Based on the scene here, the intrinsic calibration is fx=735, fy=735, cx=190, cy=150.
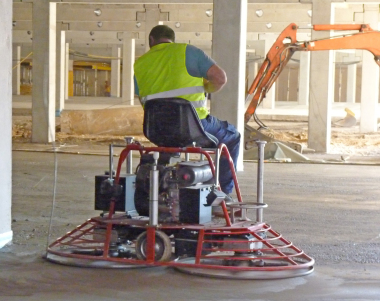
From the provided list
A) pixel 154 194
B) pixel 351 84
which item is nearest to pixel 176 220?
pixel 154 194

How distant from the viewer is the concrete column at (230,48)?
12141mm

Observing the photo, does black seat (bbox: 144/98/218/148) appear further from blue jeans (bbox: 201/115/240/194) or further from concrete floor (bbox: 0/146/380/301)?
concrete floor (bbox: 0/146/380/301)

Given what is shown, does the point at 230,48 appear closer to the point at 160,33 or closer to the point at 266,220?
the point at 266,220

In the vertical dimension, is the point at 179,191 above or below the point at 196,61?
below

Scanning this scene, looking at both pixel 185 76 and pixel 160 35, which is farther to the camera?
pixel 160 35

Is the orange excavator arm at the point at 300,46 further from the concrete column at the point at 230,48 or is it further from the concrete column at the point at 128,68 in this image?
the concrete column at the point at 128,68

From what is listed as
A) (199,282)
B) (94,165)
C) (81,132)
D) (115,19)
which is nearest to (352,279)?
(199,282)

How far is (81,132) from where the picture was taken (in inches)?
835

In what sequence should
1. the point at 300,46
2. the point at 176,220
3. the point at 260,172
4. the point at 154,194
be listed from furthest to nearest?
the point at 300,46
the point at 260,172
the point at 176,220
the point at 154,194

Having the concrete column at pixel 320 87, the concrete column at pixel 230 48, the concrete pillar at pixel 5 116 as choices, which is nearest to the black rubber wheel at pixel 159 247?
the concrete pillar at pixel 5 116

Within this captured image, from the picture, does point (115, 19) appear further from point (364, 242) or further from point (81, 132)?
point (364, 242)

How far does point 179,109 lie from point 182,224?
0.84 metres

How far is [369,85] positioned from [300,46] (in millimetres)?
7600

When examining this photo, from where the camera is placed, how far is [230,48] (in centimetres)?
1217
